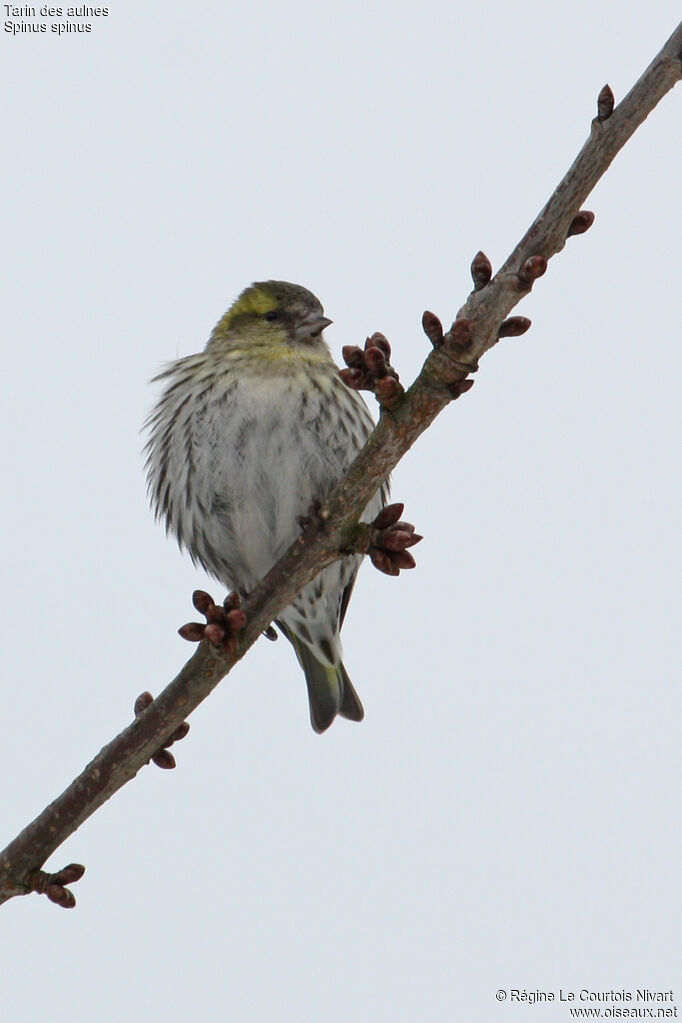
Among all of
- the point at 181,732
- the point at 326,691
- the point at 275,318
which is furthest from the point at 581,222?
the point at 326,691

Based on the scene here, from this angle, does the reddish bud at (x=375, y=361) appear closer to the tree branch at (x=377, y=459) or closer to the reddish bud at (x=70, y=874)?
the tree branch at (x=377, y=459)

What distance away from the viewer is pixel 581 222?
301 centimetres

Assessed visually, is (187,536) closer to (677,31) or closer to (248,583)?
(248,583)

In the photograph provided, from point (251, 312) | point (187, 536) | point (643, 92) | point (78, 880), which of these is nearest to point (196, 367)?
point (251, 312)

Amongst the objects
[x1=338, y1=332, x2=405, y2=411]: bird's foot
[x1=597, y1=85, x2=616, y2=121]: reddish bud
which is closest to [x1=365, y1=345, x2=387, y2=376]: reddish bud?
[x1=338, y1=332, x2=405, y2=411]: bird's foot

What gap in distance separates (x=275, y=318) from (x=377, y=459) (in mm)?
2423

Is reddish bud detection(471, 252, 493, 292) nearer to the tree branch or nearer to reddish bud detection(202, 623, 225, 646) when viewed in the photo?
the tree branch

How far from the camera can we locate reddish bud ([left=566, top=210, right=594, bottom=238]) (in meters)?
3.00

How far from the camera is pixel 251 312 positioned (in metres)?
5.81

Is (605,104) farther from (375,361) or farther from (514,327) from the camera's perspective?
(375,361)

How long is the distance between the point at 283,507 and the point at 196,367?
1.00 meters

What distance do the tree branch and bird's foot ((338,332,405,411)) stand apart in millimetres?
Answer: 16

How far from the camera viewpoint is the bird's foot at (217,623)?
3697 mm

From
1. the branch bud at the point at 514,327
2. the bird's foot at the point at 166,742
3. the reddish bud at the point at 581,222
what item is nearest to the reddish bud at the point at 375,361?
the branch bud at the point at 514,327
